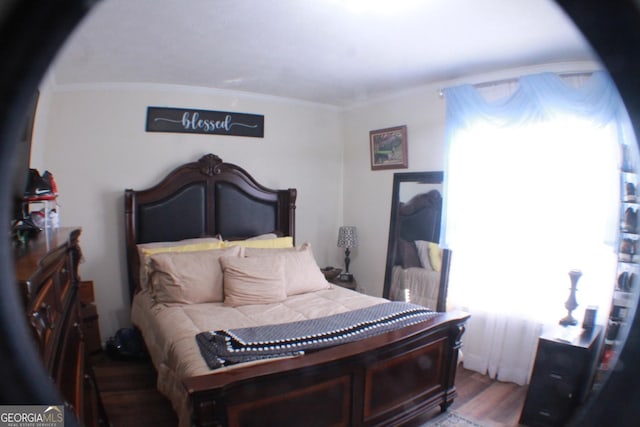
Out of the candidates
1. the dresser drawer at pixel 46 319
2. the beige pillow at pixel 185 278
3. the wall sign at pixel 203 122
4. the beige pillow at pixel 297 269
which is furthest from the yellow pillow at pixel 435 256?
the dresser drawer at pixel 46 319

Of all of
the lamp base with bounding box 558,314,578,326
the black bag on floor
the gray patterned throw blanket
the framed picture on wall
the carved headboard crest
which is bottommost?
the black bag on floor

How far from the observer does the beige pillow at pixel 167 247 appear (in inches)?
104

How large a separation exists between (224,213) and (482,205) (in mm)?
2316

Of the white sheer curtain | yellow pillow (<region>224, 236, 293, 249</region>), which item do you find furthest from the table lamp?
the white sheer curtain

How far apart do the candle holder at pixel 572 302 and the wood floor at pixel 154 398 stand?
64 centimetres

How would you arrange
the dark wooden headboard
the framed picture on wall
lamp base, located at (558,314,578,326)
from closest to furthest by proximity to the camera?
1. lamp base, located at (558,314,578,326)
2. the dark wooden headboard
3. the framed picture on wall

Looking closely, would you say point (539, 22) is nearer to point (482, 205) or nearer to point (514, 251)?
point (482, 205)

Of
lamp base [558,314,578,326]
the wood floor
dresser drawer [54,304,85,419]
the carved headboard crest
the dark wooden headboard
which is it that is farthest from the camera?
the carved headboard crest

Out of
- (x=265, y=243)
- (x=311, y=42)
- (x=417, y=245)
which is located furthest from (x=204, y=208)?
(x=417, y=245)

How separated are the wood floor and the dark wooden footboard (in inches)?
9.3

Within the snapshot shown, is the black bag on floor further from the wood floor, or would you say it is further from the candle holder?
the candle holder

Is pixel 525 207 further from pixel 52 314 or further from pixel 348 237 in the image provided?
pixel 52 314

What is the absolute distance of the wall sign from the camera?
3021mm

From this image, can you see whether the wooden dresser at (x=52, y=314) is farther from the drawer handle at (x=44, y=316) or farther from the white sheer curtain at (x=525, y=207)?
the white sheer curtain at (x=525, y=207)
